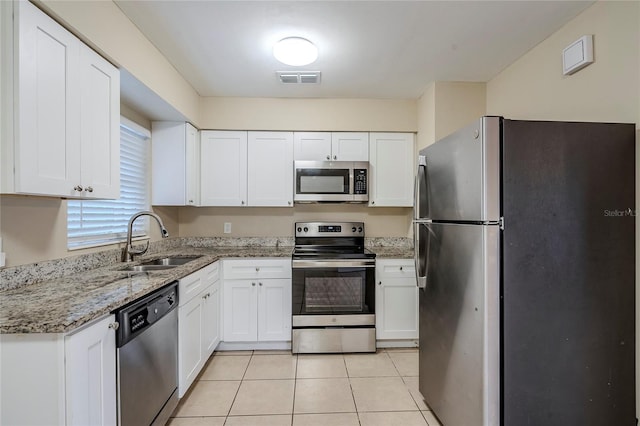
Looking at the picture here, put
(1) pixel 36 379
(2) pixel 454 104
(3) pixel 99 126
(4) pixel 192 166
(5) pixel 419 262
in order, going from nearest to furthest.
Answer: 1. (1) pixel 36 379
2. (3) pixel 99 126
3. (5) pixel 419 262
4. (2) pixel 454 104
5. (4) pixel 192 166

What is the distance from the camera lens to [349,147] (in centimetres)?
318

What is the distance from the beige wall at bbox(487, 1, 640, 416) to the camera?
150 cm

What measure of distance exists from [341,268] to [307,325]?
0.60 metres

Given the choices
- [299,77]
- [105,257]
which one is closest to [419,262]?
[299,77]

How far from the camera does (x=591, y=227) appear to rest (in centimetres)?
141

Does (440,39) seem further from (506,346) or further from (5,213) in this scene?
(5,213)

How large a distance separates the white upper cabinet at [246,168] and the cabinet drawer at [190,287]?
3.51 ft

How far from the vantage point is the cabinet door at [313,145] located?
3166 mm

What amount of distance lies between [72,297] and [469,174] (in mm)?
1866

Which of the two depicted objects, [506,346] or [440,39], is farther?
[440,39]

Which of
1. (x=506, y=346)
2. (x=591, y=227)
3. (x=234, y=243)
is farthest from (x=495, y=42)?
(x=234, y=243)

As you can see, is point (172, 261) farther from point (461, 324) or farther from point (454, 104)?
point (454, 104)

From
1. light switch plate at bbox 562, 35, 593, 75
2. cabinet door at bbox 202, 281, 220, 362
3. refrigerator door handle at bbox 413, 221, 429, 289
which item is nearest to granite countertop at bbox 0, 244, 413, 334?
cabinet door at bbox 202, 281, 220, 362

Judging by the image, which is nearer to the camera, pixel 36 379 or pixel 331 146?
pixel 36 379
